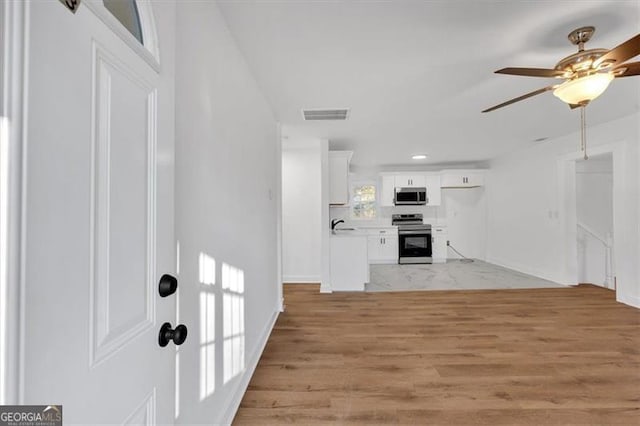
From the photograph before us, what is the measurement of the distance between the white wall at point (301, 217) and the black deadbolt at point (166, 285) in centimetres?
416

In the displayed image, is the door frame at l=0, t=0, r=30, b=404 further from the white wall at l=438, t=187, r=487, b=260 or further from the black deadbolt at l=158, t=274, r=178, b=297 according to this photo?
the white wall at l=438, t=187, r=487, b=260

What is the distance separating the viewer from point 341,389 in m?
1.97

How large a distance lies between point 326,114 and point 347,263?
7.43 ft

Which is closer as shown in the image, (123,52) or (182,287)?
(123,52)

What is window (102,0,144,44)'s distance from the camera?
68cm

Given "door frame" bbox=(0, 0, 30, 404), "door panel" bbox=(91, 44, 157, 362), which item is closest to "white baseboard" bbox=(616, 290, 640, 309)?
"door panel" bbox=(91, 44, 157, 362)

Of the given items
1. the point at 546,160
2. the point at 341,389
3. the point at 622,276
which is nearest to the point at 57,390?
the point at 341,389

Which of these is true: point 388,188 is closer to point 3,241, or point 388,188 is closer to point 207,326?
point 207,326

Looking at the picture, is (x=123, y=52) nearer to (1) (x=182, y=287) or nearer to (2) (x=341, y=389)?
(1) (x=182, y=287)

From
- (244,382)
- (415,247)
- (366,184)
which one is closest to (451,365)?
(244,382)

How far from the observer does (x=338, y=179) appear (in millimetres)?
4777

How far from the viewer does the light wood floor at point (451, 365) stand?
68.6 inches

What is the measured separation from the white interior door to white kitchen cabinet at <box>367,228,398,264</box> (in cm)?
A: 627

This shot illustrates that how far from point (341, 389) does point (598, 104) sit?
405cm
